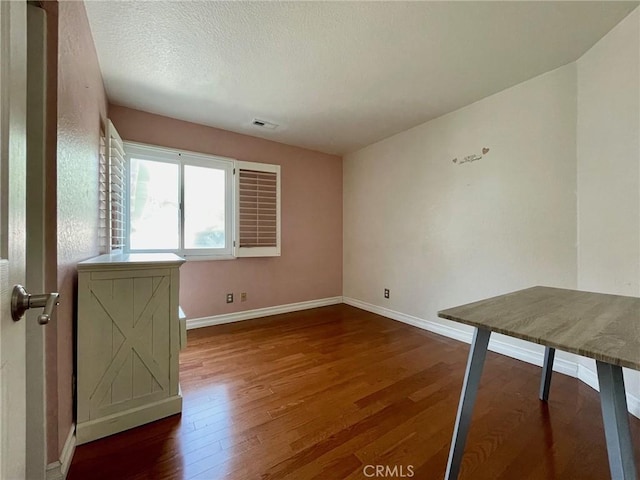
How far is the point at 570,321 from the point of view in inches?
39.1

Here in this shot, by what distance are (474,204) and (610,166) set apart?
3.12 feet

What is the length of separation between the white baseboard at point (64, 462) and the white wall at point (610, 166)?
2.97 metres

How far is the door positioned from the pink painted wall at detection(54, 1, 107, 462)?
0.73m

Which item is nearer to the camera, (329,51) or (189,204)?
(329,51)

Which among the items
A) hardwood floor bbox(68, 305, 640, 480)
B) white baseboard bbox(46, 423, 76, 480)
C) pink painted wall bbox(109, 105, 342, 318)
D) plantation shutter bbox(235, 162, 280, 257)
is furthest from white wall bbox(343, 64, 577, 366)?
white baseboard bbox(46, 423, 76, 480)

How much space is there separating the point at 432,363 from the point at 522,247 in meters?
1.23

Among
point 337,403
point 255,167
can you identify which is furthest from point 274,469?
point 255,167

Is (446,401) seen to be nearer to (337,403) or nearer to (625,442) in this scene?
(337,403)

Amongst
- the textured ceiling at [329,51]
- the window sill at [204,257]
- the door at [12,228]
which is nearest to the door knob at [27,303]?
the door at [12,228]

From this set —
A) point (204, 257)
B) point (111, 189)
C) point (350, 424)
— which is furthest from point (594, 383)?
point (111, 189)

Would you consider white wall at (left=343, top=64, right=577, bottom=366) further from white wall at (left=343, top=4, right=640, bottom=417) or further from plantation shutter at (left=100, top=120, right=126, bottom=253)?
plantation shutter at (left=100, top=120, right=126, bottom=253)
